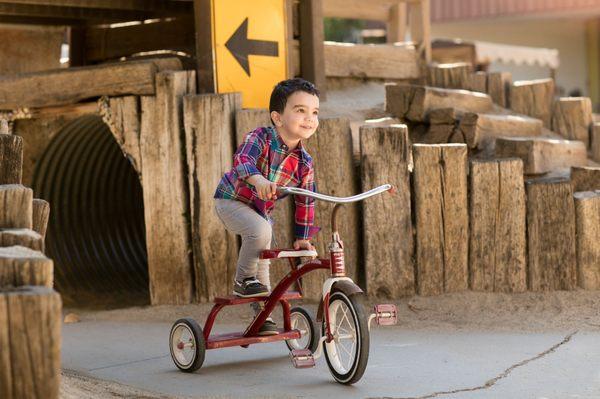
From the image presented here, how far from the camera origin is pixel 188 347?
5715mm

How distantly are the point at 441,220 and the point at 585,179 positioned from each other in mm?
1113

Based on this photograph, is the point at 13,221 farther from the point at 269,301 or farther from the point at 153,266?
the point at 153,266

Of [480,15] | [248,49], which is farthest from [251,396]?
[480,15]

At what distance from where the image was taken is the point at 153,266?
25.6 feet

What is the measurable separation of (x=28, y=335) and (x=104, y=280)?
6.26 metres

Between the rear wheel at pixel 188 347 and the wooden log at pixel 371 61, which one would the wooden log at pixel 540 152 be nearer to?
the wooden log at pixel 371 61

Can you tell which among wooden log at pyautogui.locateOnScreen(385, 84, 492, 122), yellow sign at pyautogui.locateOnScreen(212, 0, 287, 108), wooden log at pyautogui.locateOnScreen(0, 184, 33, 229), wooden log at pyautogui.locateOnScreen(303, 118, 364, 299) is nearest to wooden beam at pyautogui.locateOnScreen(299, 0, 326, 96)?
yellow sign at pyautogui.locateOnScreen(212, 0, 287, 108)

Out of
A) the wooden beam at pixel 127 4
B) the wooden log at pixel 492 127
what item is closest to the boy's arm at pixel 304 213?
the wooden log at pixel 492 127

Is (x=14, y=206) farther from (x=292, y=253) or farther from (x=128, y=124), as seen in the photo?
(x=128, y=124)

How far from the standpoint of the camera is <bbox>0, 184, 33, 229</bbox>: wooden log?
4.22 metres

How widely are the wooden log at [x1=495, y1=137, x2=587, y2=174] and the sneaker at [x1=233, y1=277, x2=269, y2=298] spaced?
2984 millimetres

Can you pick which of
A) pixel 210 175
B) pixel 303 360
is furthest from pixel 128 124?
pixel 303 360

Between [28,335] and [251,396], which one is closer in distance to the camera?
[28,335]

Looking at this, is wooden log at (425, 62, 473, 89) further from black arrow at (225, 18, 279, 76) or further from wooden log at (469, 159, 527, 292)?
wooden log at (469, 159, 527, 292)
